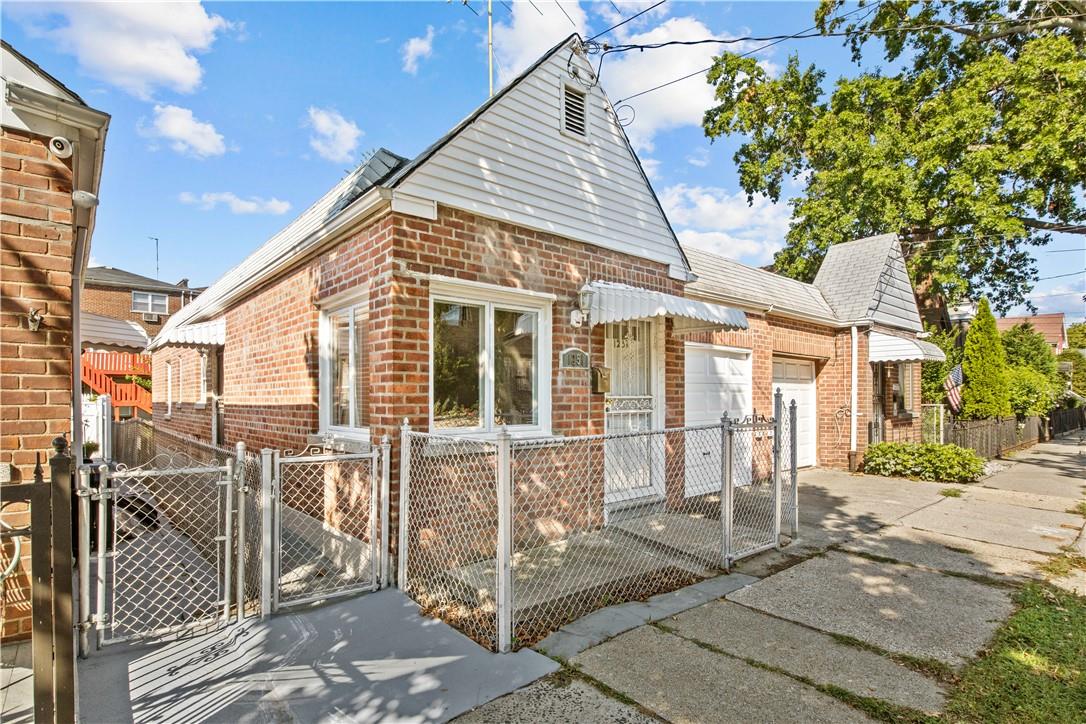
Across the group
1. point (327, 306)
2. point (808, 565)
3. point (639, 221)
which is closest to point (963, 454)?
point (808, 565)

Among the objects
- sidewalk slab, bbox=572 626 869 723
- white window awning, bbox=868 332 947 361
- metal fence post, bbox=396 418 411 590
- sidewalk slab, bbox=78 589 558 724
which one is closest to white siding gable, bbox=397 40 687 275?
metal fence post, bbox=396 418 411 590

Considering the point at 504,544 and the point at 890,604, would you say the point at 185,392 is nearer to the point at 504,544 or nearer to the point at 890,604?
the point at 504,544

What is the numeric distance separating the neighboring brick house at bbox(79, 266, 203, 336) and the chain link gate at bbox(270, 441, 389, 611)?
3046 centimetres

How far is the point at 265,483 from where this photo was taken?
13.4 ft

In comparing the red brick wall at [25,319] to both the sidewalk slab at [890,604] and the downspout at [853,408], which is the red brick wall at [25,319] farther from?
the downspout at [853,408]

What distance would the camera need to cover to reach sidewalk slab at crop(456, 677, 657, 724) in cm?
292

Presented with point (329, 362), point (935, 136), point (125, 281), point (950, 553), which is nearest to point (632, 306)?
point (329, 362)

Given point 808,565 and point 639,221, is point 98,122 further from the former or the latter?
point 808,565

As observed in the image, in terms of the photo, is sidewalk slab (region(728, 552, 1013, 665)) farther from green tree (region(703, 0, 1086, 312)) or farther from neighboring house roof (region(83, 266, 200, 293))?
neighboring house roof (region(83, 266, 200, 293))

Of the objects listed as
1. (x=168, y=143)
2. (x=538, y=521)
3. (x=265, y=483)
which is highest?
(x=168, y=143)

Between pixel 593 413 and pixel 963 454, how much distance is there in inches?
357

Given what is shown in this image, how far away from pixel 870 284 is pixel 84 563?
581 inches

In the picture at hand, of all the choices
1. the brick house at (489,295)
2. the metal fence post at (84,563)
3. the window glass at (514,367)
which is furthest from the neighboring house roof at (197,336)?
the metal fence post at (84,563)

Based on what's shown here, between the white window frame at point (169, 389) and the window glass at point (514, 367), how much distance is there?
12882 mm
